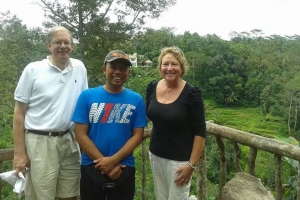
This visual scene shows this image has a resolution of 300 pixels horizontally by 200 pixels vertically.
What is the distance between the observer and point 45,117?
2.28m

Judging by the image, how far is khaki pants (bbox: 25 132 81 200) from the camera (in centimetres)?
228

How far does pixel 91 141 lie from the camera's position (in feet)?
7.21

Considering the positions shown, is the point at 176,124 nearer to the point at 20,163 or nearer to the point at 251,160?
the point at 251,160

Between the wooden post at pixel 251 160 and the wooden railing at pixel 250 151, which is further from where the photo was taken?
the wooden post at pixel 251 160

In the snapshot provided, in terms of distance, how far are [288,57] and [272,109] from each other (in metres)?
8.92

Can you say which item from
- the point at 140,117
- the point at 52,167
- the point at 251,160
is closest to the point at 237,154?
the point at 251,160

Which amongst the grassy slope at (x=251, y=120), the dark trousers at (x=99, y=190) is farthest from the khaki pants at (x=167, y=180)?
the grassy slope at (x=251, y=120)

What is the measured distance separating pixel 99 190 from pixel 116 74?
75 cm

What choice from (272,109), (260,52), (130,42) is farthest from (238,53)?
(130,42)

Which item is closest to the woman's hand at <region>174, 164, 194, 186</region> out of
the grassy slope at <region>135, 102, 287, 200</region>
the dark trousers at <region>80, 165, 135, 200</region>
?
the dark trousers at <region>80, 165, 135, 200</region>

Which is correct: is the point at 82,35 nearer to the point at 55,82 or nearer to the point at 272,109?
the point at 55,82

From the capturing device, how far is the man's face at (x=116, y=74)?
2229 millimetres

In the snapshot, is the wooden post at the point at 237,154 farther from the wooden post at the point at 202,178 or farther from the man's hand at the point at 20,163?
the man's hand at the point at 20,163

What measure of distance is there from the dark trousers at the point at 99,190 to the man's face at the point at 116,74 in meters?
0.56
